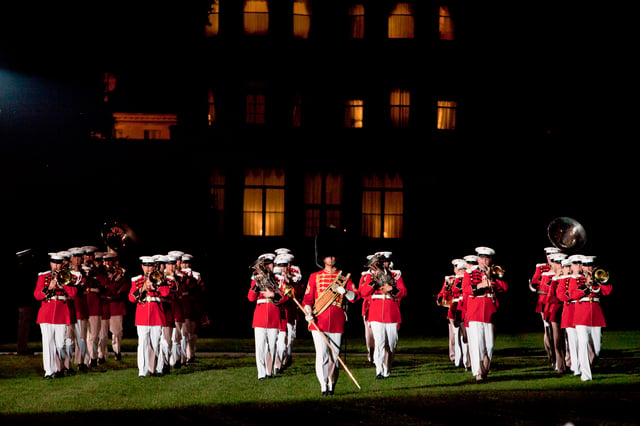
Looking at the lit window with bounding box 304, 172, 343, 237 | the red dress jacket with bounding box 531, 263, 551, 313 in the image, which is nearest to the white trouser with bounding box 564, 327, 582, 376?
the red dress jacket with bounding box 531, 263, 551, 313

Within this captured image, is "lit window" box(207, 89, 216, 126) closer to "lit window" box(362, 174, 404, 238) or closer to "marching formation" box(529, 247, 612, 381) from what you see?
"lit window" box(362, 174, 404, 238)

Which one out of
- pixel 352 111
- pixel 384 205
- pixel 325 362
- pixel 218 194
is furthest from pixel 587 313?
pixel 218 194

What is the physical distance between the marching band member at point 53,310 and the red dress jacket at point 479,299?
733 cm

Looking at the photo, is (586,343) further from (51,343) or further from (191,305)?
(51,343)

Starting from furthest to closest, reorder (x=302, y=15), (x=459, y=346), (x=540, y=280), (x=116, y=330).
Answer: (x=302, y=15), (x=116, y=330), (x=540, y=280), (x=459, y=346)

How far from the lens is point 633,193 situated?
41469mm

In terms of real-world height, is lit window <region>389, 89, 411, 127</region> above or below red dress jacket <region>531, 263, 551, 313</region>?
above

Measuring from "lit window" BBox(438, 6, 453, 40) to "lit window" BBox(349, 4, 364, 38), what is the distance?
9.86 feet

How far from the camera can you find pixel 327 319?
17859 millimetres

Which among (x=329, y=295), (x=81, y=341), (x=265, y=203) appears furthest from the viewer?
(x=265, y=203)

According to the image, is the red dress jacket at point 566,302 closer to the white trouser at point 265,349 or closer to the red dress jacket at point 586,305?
the red dress jacket at point 586,305

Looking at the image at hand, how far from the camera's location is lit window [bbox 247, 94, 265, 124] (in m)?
42.3

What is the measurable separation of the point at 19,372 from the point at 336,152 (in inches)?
847

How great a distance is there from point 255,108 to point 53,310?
2273 centimetres
